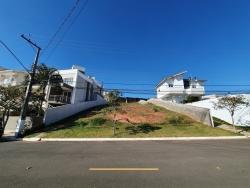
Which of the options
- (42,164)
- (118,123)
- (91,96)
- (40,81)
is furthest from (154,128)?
(91,96)

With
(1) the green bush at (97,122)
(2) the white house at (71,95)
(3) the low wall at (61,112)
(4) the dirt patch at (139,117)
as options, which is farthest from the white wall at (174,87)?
(1) the green bush at (97,122)

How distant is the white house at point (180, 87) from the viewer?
53250 mm

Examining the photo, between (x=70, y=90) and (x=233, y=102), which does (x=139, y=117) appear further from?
(x=70, y=90)

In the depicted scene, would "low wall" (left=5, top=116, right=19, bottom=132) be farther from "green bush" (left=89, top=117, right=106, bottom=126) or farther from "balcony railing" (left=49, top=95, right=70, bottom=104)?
"green bush" (left=89, top=117, right=106, bottom=126)

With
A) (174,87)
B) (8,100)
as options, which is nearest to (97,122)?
(8,100)

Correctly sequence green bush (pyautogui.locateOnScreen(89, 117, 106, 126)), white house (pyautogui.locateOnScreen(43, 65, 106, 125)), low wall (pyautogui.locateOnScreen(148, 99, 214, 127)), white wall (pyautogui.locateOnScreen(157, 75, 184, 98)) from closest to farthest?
green bush (pyautogui.locateOnScreen(89, 117, 106, 126))
low wall (pyautogui.locateOnScreen(148, 99, 214, 127))
white house (pyautogui.locateOnScreen(43, 65, 106, 125))
white wall (pyautogui.locateOnScreen(157, 75, 184, 98))

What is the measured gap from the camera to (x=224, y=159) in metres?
9.63

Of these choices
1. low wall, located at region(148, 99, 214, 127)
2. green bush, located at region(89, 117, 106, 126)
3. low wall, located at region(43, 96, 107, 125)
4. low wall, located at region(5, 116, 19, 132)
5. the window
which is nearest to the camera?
green bush, located at region(89, 117, 106, 126)

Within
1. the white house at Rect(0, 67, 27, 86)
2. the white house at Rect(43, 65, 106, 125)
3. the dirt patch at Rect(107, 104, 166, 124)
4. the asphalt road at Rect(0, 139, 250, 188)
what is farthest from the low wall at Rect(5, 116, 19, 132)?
the white house at Rect(0, 67, 27, 86)

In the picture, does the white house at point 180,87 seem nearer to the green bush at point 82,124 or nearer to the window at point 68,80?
the window at point 68,80

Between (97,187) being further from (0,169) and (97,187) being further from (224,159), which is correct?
(224,159)

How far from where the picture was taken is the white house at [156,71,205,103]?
53250 mm

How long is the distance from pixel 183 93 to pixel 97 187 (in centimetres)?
4986

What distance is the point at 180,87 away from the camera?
5412 cm
